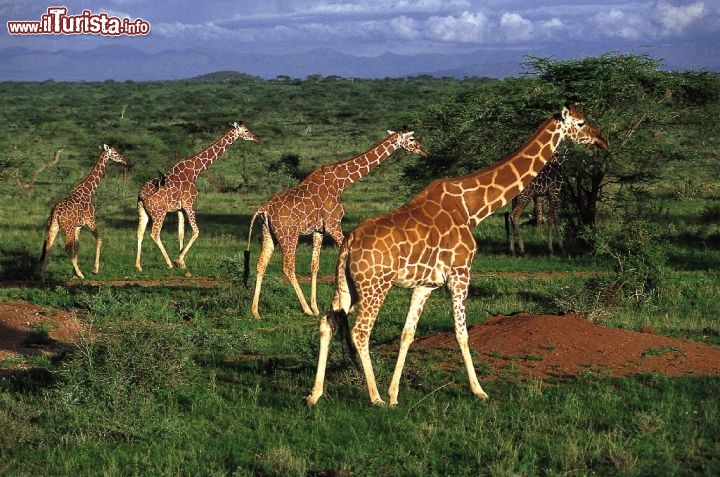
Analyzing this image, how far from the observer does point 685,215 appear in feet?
92.1

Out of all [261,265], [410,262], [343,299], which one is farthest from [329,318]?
[261,265]

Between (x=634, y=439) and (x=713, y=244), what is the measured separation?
17.0 meters

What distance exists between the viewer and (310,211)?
15.4m

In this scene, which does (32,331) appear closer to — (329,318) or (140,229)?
(329,318)

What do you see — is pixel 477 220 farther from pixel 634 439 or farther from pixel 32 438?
pixel 32 438

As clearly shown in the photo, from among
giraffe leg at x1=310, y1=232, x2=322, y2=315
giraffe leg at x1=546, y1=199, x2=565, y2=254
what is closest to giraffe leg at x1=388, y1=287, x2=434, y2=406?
giraffe leg at x1=310, y1=232, x2=322, y2=315

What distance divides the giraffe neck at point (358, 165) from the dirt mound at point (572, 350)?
4.96 meters

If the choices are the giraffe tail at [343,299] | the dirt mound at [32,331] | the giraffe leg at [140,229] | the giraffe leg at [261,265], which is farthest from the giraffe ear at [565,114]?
the giraffe leg at [140,229]

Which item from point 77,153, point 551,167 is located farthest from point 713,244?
point 77,153

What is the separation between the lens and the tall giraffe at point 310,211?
50.1 feet

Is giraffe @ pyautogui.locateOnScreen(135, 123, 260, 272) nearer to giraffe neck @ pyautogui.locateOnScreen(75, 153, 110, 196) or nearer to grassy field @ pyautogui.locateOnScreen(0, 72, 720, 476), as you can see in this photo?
grassy field @ pyautogui.locateOnScreen(0, 72, 720, 476)

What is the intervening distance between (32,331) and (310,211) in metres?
4.80

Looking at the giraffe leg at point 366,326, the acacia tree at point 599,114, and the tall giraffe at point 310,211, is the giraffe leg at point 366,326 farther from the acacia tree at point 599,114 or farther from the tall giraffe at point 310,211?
the acacia tree at point 599,114

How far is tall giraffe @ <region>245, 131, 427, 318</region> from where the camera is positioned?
50.1 feet
